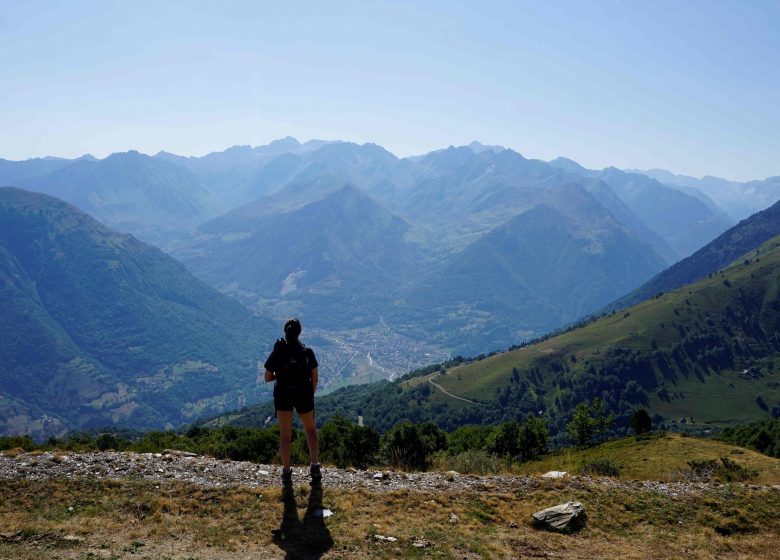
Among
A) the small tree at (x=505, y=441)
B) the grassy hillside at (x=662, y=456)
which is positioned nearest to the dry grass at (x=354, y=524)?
the grassy hillside at (x=662, y=456)

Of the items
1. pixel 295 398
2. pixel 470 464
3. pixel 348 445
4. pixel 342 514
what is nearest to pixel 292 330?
pixel 295 398

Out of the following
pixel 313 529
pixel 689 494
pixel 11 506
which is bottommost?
pixel 689 494

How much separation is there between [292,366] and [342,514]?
168 inches

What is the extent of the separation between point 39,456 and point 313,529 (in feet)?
39.7

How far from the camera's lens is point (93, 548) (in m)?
11.5

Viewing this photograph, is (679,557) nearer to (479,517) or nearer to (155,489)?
(479,517)

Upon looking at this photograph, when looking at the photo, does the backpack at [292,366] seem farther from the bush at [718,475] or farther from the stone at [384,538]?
the bush at [718,475]

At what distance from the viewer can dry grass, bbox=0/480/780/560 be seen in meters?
11.8

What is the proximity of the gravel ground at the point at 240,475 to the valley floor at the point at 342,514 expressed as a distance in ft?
0.22

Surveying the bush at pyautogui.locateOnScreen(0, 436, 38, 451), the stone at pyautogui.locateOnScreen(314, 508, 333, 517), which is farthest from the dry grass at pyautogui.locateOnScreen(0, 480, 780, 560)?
the bush at pyautogui.locateOnScreen(0, 436, 38, 451)

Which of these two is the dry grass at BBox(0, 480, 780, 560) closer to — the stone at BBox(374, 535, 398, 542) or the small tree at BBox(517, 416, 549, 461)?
the stone at BBox(374, 535, 398, 542)

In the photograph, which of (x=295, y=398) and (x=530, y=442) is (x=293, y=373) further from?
(x=530, y=442)

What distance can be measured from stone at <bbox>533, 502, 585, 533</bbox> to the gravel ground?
219 centimetres

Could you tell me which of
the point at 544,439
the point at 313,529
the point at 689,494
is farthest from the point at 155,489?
the point at 544,439
